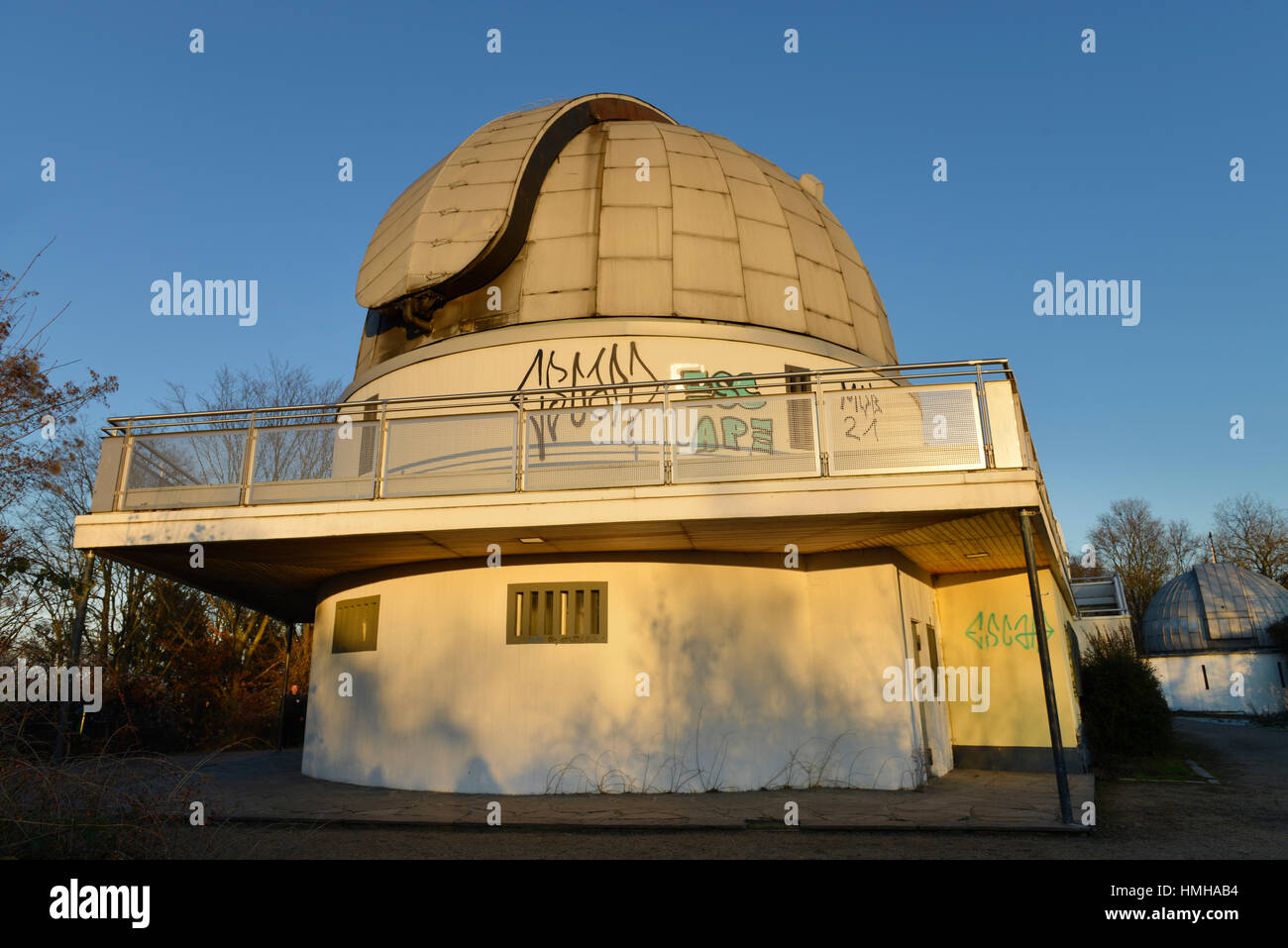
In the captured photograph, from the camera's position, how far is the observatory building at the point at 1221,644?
3781 cm

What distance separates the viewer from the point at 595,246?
12.8m

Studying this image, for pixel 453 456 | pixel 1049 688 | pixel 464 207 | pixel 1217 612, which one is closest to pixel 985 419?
pixel 1049 688

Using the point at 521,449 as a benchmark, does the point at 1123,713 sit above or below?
below

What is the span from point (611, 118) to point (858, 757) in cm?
1363

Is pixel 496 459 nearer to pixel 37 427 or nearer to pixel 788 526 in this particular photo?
pixel 788 526

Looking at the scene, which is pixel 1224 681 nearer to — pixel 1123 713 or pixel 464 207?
pixel 1123 713

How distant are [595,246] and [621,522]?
5.85 metres

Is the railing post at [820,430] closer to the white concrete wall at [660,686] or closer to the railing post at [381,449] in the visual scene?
the white concrete wall at [660,686]

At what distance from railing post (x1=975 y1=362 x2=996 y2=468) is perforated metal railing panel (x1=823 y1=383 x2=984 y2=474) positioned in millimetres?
45

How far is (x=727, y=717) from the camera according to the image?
9.93 metres

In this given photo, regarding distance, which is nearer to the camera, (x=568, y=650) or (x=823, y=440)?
(x=823, y=440)

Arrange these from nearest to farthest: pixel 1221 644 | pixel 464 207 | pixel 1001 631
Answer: pixel 1001 631 → pixel 464 207 → pixel 1221 644
